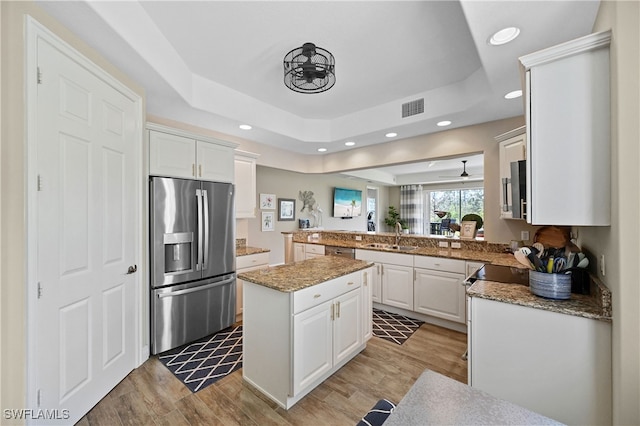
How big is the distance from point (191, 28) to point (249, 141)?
2.08 meters

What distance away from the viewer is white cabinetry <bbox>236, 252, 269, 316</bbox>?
340 cm

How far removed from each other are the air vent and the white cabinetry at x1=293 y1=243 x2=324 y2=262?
2378 millimetres

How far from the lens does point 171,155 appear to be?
271 centimetres

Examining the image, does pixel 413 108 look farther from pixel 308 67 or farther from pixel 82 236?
pixel 82 236

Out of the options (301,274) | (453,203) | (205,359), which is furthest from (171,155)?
(453,203)

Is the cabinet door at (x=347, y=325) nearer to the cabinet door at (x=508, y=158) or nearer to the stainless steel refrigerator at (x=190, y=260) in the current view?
the stainless steel refrigerator at (x=190, y=260)

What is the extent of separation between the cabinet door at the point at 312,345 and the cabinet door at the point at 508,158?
83.2 inches

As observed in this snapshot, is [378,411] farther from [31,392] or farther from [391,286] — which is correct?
[391,286]

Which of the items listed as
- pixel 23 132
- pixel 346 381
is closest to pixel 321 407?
pixel 346 381

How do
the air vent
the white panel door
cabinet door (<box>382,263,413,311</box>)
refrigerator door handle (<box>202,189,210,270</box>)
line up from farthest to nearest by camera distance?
cabinet door (<box>382,263,413,311</box>), the air vent, refrigerator door handle (<box>202,189,210,270</box>), the white panel door

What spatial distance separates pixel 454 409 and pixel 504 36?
211 centimetres

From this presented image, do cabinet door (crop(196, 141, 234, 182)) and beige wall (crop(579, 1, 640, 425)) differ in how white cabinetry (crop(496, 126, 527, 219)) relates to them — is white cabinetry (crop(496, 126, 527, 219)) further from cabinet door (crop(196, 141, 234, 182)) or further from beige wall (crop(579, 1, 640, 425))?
cabinet door (crop(196, 141, 234, 182))

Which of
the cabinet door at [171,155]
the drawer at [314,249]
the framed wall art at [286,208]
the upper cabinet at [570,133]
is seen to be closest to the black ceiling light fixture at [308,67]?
the cabinet door at [171,155]

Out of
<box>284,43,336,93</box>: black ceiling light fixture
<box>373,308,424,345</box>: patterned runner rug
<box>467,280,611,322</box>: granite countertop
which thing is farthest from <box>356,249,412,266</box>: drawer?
<box>284,43,336,93</box>: black ceiling light fixture
